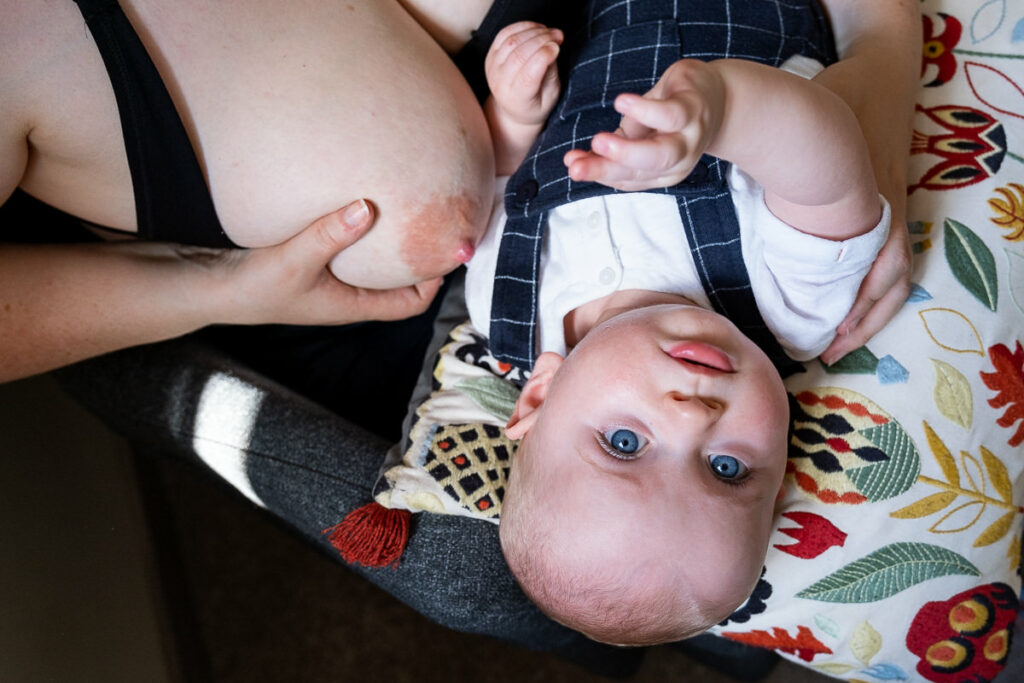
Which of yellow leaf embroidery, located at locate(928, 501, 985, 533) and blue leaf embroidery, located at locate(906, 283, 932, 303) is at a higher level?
blue leaf embroidery, located at locate(906, 283, 932, 303)

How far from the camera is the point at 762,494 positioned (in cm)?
72

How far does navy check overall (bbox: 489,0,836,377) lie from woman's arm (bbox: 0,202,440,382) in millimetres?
174

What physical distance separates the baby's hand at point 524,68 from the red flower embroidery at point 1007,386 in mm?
552

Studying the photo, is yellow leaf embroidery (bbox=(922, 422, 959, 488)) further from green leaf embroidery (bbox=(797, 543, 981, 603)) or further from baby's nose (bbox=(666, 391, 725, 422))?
baby's nose (bbox=(666, 391, 725, 422))

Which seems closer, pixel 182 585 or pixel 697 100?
pixel 697 100

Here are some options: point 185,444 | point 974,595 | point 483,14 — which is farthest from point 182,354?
point 974,595

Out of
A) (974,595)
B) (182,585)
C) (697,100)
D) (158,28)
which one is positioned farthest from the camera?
(182,585)

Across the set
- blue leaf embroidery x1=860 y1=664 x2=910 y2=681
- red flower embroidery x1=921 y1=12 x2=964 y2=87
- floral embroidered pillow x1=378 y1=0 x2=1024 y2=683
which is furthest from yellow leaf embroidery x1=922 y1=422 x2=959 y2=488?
red flower embroidery x1=921 y1=12 x2=964 y2=87

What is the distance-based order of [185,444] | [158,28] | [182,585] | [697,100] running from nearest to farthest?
[697,100] → [158,28] → [185,444] → [182,585]

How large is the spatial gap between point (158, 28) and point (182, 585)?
3.42ft

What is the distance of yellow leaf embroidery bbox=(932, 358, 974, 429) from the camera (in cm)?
80

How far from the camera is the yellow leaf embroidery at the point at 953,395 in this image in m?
0.80

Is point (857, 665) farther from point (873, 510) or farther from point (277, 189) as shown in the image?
point (277, 189)

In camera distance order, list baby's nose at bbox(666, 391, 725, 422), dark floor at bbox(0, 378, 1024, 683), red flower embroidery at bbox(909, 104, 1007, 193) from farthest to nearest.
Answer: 1. dark floor at bbox(0, 378, 1024, 683)
2. red flower embroidery at bbox(909, 104, 1007, 193)
3. baby's nose at bbox(666, 391, 725, 422)
